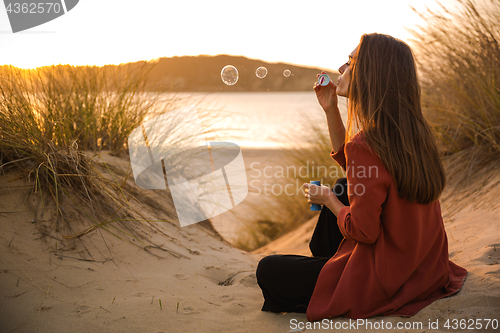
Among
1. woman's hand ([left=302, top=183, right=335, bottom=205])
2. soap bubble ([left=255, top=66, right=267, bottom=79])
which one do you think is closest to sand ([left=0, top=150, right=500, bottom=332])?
woman's hand ([left=302, top=183, right=335, bottom=205])

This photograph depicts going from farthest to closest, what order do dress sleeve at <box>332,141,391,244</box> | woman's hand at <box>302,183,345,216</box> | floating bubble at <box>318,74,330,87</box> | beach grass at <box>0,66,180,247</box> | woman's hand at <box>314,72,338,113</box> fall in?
→ beach grass at <box>0,66,180,247</box>, woman's hand at <box>314,72,338,113</box>, floating bubble at <box>318,74,330,87</box>, woman's hand at <box>302,183,345,216</box>, dress sleeve at <box>332,141,391,244</box>

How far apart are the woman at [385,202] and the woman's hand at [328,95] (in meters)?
0.32

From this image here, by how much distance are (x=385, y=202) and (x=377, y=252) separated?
7.9 inches

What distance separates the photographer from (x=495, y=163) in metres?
3.17

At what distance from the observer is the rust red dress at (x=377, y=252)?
1.41 m

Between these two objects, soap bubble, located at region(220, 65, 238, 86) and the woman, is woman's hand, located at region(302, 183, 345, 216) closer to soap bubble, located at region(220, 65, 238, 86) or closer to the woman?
the woman

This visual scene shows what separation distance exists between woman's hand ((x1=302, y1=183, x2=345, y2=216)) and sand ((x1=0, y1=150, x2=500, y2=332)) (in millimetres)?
474

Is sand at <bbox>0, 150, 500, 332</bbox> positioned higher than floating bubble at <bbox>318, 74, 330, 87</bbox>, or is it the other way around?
floating bubble at <bbox>318, 74, 330, 87</bbox>

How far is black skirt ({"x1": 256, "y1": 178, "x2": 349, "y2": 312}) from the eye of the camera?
1.69 meters

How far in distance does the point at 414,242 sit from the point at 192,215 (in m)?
2.35

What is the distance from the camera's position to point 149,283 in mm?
2162

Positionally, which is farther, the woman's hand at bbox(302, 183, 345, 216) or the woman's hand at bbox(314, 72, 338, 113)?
the woman's hand at bbox(314, 72, 338, 113)

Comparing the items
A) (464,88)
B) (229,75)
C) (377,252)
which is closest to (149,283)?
(377,252)

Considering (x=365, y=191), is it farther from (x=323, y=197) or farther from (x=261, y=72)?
(x=261, y=72)
